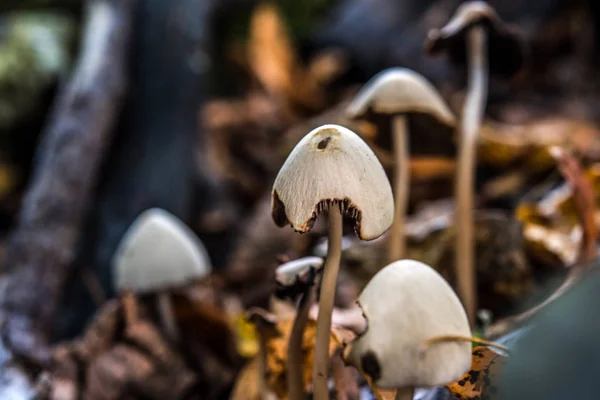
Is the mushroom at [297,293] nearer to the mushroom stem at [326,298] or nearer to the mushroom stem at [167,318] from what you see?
the mushroom stem at [326,298]

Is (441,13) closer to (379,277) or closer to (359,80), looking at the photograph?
(359,80)

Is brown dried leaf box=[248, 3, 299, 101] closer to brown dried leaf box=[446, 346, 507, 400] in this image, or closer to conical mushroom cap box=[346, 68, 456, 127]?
conical mushroom cap box=[346, 68, 456, 127]

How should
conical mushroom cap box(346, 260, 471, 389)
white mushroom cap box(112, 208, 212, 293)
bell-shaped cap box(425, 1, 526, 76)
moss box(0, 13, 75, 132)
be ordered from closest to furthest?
conical mushroom cap box(346, 260, 471, 389), bell-shaped cap box(425, 1, 526, 76), white mushroom cap box(112, 208, 212, 293), moss box(0, 13, 75, 132)

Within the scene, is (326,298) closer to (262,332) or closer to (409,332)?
(409,332)

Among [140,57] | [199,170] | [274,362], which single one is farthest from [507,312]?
[140,57]

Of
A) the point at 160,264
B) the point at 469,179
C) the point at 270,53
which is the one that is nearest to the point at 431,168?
the point at 469,179

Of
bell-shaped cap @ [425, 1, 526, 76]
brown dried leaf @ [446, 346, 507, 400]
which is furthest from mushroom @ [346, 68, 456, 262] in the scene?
brown dried leaf @ [446, 346, 507, 400]

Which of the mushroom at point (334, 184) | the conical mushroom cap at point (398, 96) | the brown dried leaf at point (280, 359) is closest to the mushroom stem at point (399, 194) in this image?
the conical mushroom cap at point (398, 96)
